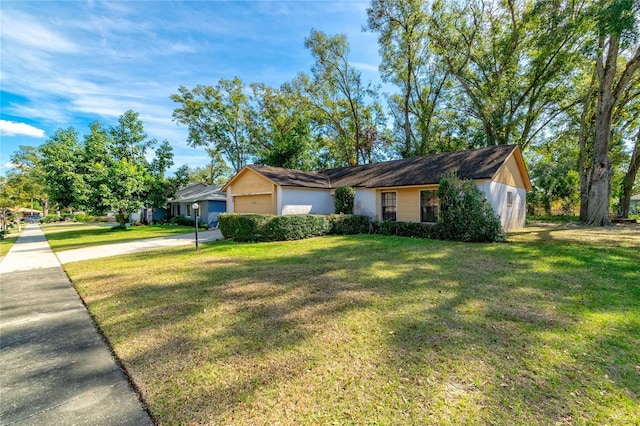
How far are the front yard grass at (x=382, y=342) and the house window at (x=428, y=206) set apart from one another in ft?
24.1

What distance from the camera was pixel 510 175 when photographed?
1507cm

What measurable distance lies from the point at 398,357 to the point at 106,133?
2726cm

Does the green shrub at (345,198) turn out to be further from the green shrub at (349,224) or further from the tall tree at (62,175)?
the tall tree at (62,175)

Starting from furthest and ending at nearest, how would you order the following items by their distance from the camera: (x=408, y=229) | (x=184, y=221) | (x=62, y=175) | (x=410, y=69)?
(x=184, y=221) → (x=410, y=69) → (x=62, y=175) → (x=408, y=229)

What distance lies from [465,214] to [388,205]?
16.6ft

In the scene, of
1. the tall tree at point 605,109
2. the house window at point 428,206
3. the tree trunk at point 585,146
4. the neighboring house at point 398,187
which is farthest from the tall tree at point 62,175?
the tree trunk at point 585,146

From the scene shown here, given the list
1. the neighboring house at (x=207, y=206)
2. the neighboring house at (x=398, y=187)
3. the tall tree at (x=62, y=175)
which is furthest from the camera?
the neighboring house at (x=207, y=206)

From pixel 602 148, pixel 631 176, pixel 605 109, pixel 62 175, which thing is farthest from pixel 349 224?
pixel 631 176

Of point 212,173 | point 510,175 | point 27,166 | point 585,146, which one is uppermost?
point 27,166

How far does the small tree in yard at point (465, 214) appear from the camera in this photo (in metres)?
11.1

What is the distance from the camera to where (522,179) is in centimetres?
1662

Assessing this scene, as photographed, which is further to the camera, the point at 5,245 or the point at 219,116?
the point at 219,116

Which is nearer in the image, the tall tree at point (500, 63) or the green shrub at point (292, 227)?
the green shrub at point (292, 227)

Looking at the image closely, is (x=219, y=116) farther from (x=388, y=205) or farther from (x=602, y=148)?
(x=602, y=148)
